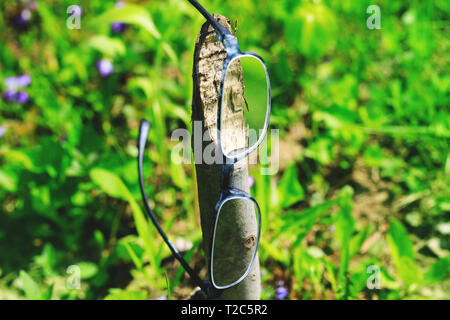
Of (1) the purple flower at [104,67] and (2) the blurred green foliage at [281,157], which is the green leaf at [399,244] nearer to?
(2) the blurred green foliage at [281,157]

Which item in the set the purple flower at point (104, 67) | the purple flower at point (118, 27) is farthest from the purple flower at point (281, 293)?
the purple flower at point (118, 27)

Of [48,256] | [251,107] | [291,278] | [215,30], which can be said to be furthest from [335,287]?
[48,256]

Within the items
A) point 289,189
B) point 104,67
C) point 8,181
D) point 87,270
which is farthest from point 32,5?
point 289,189

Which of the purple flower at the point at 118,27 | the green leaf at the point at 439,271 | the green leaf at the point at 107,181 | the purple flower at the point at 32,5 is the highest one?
the purple flower at the point at 32,5

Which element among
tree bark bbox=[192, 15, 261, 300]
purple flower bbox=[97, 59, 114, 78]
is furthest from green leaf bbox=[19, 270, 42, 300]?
purple flower bbox=[97, 59, 114, 78]

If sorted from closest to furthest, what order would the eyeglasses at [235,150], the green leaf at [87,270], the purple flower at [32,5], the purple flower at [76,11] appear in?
1. the eyeglasses at [235,150]
2. the green leaf at [87,270]
3. the purple flower at [76,11]
4. the purple flower at [32,5]

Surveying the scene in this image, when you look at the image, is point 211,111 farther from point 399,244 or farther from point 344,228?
point 399,244

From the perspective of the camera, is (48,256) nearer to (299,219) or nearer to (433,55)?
(299,219)

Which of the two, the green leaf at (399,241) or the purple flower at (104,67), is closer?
the green leaf at (399,241)
